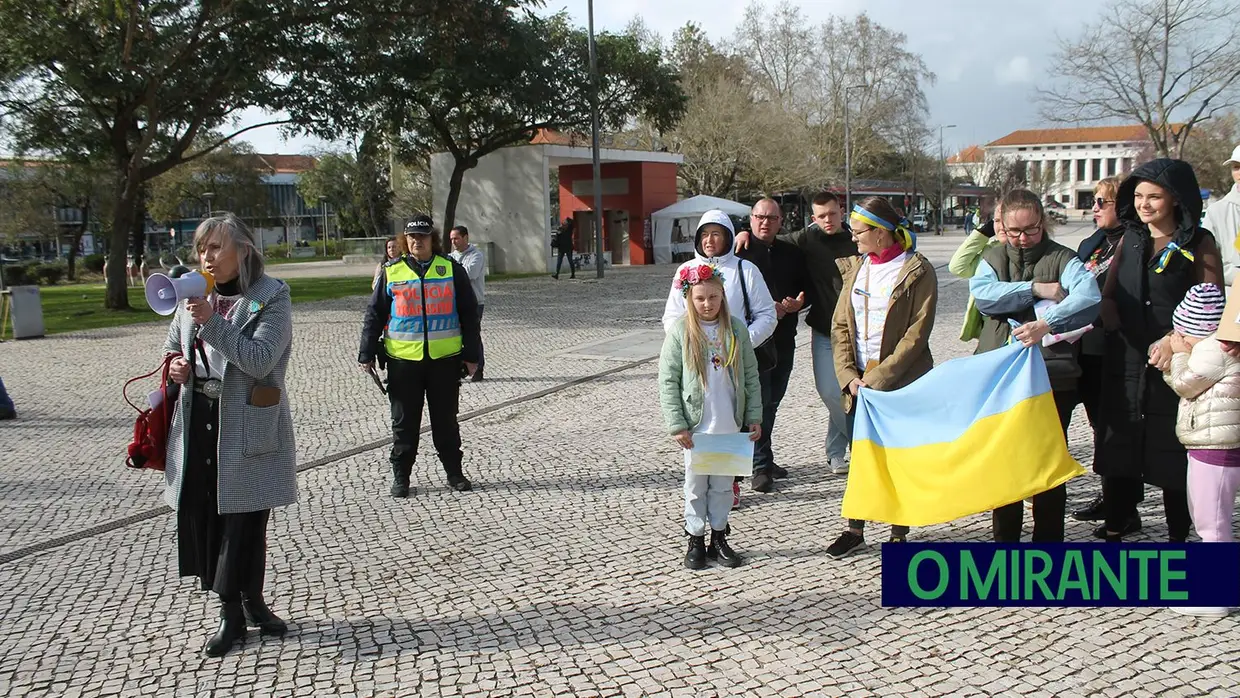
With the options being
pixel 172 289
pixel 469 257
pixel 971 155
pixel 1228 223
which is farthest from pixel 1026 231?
pixel 971 155

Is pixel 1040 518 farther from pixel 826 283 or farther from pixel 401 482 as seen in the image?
pixel 401 482

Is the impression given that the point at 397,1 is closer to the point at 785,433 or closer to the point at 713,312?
the point at 785,433

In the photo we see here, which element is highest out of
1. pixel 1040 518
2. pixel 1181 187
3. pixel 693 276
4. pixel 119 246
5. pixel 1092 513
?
pixel 119 246

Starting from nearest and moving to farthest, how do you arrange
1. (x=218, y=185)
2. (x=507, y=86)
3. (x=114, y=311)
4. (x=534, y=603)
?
(x=534, y=603)
(x=114, y=311)
(x=507, y=86)
(x=218, y=185)

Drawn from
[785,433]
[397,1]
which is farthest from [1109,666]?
[397,1]

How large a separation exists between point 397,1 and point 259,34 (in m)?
2.91

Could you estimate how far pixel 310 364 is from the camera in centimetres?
1341

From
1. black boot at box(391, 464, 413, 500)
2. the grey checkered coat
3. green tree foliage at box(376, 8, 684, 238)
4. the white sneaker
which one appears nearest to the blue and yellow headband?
the white sneaker

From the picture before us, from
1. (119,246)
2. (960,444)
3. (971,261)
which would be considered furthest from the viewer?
(119,246)

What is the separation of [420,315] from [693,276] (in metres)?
2.30

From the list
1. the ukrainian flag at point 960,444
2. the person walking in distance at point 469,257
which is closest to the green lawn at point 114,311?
the person walking in distance at point 469,257

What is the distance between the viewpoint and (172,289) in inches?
147

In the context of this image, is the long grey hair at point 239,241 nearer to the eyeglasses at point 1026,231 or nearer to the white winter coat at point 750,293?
the white winter coat at point 750,293

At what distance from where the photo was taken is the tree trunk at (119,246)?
21.5m
